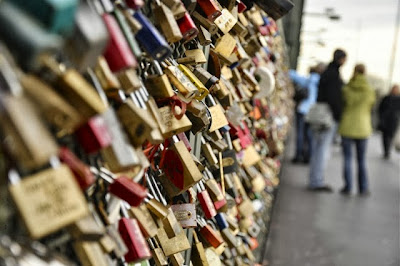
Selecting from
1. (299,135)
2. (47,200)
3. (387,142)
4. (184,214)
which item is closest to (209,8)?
(184,214)

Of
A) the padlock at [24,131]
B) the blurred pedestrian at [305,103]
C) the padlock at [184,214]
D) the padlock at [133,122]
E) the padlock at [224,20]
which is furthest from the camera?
the blurred pedestrian at [305,103]

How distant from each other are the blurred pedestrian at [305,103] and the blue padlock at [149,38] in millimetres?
7208

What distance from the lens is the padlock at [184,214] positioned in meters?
1.53

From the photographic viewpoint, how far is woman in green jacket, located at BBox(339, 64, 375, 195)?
6.35 metres

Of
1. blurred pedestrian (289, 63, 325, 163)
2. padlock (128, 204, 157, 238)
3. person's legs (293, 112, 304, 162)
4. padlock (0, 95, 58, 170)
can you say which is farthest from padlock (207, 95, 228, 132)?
person's legs (293, 112, 304, 162)

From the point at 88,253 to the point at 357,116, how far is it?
592 cm

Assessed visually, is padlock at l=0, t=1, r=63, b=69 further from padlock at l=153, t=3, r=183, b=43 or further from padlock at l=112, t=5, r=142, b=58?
padlock at l=153, t=3, r=183, b=43

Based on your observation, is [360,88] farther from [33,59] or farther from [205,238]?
[33,59]

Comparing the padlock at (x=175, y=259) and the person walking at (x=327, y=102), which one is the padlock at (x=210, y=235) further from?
the person walking at (x=327, y=102)

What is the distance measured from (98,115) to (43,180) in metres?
0.13

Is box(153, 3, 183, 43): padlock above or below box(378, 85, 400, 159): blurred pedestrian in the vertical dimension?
above

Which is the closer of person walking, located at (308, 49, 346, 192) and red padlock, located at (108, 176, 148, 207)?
red padlock, located at (108, 176, 148, 207)

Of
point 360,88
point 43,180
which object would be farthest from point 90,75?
point 360,88

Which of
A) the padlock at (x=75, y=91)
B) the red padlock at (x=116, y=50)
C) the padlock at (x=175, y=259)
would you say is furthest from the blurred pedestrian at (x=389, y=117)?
the padlock at (x=75, y=91)
